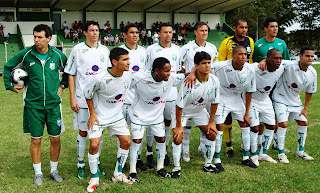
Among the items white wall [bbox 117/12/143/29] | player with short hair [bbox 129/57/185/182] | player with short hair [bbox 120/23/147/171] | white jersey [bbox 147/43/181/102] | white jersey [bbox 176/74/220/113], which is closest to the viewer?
player with short hair [bbox 129/57/185/182]

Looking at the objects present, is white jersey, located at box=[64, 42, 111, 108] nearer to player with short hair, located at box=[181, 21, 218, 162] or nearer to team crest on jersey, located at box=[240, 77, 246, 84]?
player with short hair, located at box=[181, 21, 218, 162]

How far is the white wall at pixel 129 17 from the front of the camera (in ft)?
138

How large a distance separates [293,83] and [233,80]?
132cm

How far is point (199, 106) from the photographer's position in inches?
237

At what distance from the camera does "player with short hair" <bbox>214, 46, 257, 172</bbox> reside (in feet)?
20.6

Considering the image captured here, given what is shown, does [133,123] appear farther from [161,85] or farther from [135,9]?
[135,9]

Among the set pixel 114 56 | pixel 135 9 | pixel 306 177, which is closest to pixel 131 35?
pixel 114 56

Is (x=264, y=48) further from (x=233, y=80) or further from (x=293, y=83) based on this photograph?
(x=233, y=80)

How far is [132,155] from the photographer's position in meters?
5.72

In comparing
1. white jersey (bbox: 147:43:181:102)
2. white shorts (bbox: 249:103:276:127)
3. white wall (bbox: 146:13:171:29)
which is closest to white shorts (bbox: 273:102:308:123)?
white shorts (bbox: 249:103:276:127)

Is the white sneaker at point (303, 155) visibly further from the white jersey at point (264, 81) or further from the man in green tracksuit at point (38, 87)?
the man in green tracksuit at point (38, 87)

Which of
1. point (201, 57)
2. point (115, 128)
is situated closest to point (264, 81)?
point (201, 57)

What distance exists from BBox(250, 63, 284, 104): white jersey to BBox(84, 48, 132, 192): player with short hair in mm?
2605

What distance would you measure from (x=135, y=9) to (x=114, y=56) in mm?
39001
